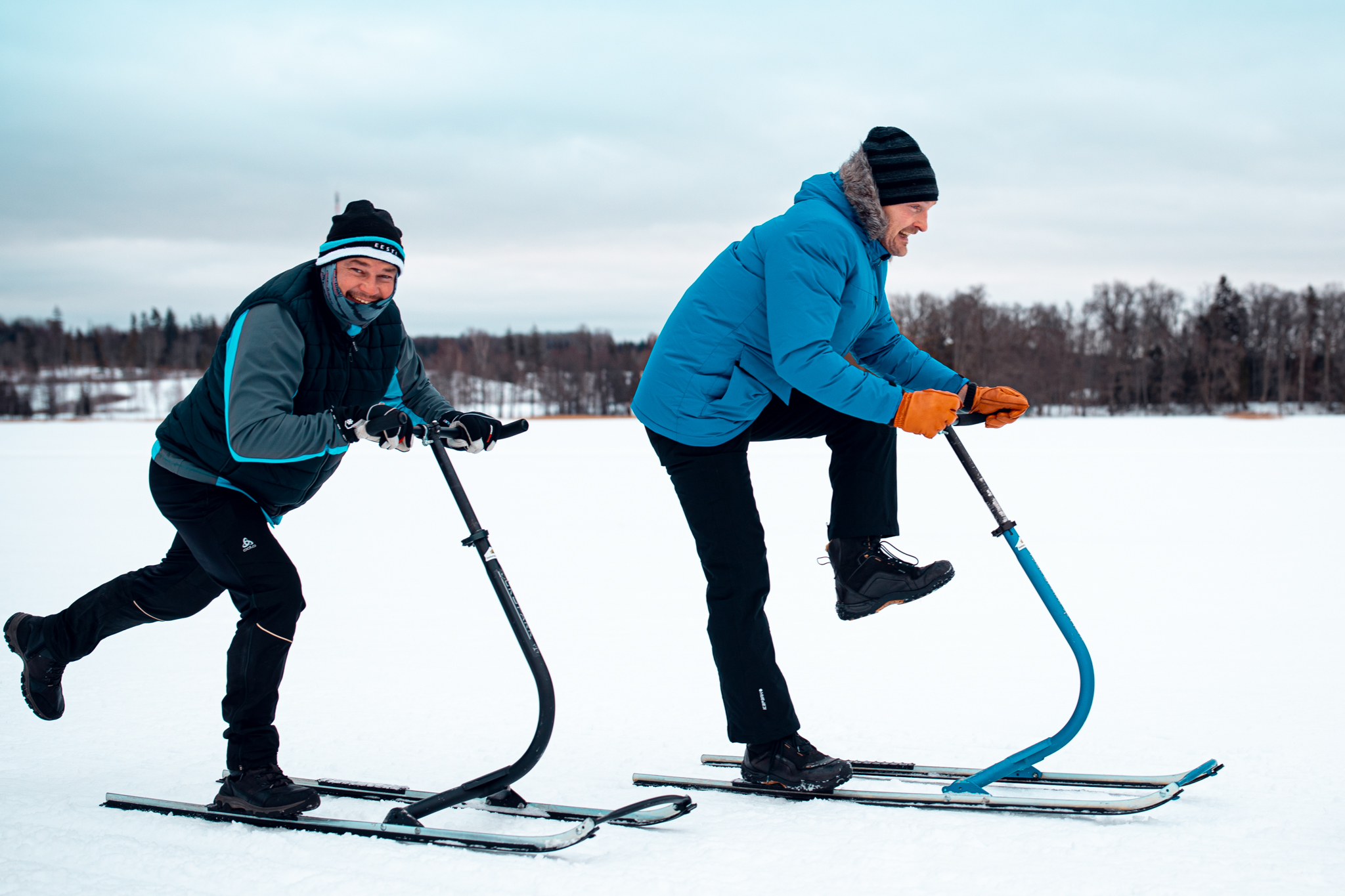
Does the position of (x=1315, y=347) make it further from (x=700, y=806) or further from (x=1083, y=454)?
(x=700, y=806)

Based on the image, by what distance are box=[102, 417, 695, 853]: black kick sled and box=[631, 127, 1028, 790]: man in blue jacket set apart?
1.44 feet

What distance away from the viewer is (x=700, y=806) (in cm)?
268

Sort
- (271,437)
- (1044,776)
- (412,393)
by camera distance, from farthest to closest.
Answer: (412,393)
(1044,776)
(271,437)

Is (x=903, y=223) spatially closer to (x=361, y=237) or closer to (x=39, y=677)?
(x=361, y=237)

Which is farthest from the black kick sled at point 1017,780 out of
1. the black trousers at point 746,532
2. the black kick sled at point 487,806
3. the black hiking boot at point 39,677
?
the black hiking boot at point 39,677

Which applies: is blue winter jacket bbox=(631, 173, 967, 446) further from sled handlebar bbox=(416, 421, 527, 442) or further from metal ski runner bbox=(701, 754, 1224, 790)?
metal ski runner bbox=(701, 754, 1224, 790)

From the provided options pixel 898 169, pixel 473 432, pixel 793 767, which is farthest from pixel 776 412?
pixel 793 767

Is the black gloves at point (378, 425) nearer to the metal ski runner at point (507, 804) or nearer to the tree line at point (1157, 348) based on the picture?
the metal ski runner at point (507, 804)

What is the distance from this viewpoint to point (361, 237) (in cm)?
267

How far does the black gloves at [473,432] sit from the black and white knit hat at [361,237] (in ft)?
1.74

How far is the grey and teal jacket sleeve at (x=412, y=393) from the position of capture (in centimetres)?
307

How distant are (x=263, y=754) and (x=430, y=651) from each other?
1.81 metres

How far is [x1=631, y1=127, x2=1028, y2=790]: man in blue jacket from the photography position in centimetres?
263

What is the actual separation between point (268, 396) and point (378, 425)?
0.39 m
